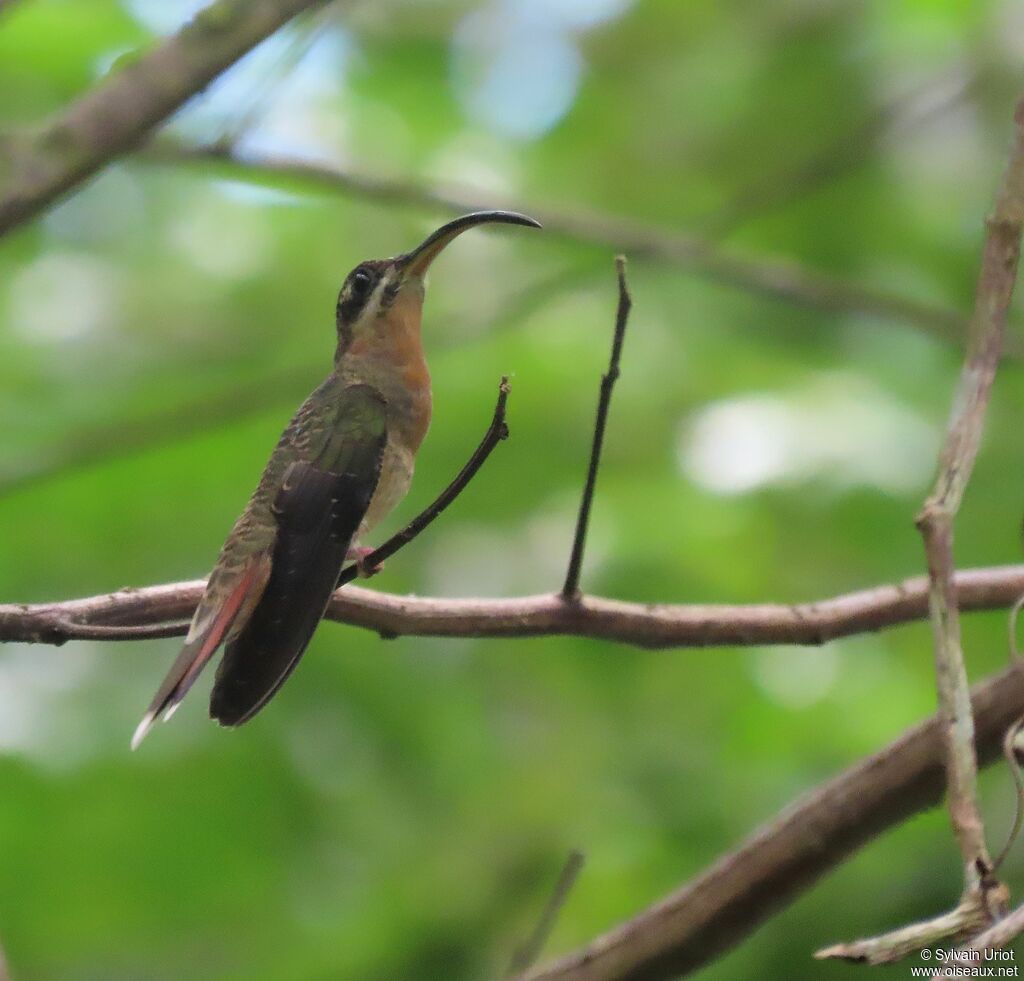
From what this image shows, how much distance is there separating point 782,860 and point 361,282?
93.5 inches

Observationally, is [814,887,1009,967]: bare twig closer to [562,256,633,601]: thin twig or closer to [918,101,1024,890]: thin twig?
[918,101,1024,890]: thin twig

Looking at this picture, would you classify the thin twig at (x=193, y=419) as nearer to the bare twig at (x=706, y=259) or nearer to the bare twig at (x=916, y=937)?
the bare twig at (x=706, y=259)

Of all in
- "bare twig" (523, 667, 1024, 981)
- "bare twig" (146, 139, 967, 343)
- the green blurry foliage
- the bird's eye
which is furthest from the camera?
"bare twig" (146, 139, 967, 343)

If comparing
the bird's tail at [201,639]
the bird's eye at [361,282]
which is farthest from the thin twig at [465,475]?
the bird's eye at [361,282]

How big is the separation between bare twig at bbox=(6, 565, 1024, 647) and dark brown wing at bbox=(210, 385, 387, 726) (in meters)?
0.10

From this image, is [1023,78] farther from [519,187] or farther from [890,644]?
[890,644]

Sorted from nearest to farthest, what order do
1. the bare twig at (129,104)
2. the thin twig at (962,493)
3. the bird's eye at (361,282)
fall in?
1. the thin twig at (962,493)
2. the bare twig at (129,104)
3. the bird's eye at (361,282)

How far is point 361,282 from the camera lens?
464cm

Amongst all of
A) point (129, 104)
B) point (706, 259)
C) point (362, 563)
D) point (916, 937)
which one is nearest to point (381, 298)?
point (706, 259)

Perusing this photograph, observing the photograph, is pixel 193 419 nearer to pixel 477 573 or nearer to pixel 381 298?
pixel 381 298

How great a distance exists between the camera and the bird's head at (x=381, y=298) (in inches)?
177

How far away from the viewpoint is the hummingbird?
2961mm

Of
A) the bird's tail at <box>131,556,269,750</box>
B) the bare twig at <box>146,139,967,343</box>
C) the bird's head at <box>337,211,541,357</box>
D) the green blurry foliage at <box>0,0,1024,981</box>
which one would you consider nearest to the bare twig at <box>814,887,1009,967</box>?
the bird's tail at <box>131,556,269,750</box>

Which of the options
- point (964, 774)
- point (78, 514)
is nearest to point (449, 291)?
point (78, 514)
